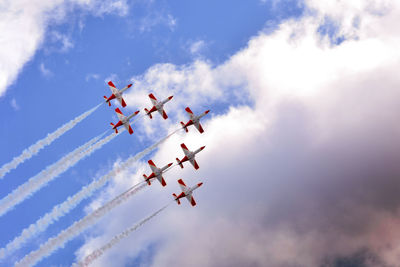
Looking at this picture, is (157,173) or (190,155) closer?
(157,173)

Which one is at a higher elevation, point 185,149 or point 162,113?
point 162,113

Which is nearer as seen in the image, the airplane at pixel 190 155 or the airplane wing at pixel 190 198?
the airplane at pixel 190 155

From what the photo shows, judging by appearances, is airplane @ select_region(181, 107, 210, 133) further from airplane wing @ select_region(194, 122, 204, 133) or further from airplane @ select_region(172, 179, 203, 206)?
airplane @ select_region(172, 179, 203, 206)

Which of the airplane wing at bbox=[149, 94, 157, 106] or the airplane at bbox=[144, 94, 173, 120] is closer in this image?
the airplane at bbox=[144, 94, 173, 120]

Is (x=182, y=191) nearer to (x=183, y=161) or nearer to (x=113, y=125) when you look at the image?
(x=183, y=161)

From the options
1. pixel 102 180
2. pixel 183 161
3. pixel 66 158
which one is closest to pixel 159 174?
pixel 183 161

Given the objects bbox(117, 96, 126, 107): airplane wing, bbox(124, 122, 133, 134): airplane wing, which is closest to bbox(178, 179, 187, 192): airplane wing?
bbox(124, 122, 133, 134): airplane wing

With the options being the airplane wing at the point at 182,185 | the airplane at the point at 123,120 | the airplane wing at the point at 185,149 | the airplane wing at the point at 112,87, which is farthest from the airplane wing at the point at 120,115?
the airplane wing at the point at 182,185

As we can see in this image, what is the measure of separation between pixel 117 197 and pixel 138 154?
14396mm

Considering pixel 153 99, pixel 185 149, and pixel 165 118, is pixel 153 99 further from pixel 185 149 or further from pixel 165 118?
pixel 185 149

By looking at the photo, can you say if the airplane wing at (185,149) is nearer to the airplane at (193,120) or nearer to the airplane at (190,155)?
the airplane at (190,155)

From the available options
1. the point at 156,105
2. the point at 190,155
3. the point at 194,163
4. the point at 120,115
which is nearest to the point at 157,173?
the point at 190,155

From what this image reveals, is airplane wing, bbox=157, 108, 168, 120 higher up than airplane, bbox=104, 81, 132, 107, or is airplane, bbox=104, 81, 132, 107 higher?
airplane, bbox=104, 81, 132, 107

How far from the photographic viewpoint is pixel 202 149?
138000 mm
